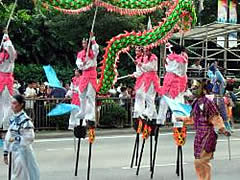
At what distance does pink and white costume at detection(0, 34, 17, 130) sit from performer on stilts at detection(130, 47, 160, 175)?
2.81 meters

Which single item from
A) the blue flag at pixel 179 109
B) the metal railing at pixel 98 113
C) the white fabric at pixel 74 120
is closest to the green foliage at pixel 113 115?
the metal railing at pixel 98 113

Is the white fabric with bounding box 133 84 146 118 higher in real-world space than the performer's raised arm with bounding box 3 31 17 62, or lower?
lower

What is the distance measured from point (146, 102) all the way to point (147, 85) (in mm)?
477

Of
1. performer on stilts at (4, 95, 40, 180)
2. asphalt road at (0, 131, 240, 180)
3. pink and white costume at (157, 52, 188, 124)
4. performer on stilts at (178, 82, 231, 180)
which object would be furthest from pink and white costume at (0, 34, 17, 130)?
performer on stilts at (178, 82, 231, 180)

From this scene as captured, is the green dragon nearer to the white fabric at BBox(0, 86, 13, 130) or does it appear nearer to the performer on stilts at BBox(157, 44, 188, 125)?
the performer on stilts at BBox(157, 44, 188, 125)

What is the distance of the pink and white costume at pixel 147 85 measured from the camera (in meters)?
11.8

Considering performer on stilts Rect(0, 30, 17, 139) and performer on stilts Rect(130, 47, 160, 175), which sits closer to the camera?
performer on stilts Rect(0, 30, 17, 139)

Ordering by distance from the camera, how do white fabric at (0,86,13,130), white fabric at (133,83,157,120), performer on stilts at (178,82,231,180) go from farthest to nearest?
white fabric at (133,83,157,120)
white fabric at (0,86,13,130)
performer on stilts at (178,82,231,180)

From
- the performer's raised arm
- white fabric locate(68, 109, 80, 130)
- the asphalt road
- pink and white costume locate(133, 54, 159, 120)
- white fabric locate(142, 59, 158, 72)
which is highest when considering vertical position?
the performer's raised arm

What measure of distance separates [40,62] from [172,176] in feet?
68.8

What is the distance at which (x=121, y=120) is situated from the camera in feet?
70.2

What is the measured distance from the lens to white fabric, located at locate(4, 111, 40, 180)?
824 centimetres

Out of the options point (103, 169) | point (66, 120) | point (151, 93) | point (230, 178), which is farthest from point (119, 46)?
point (66, 120)

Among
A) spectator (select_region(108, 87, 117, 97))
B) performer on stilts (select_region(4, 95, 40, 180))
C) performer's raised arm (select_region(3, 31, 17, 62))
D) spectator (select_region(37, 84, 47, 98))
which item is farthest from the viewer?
spectator (select_region(108, 87, 117, 97))
